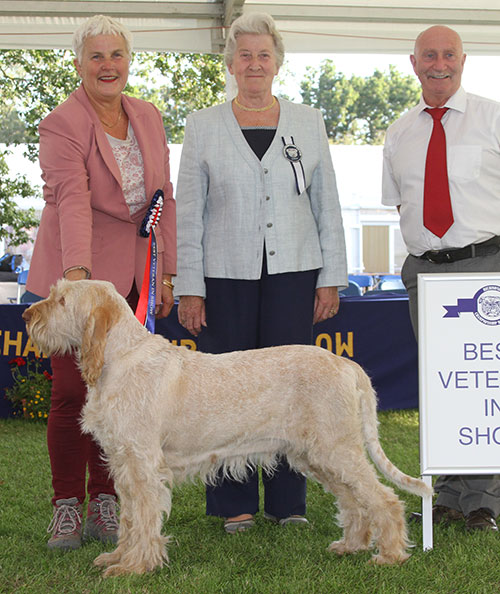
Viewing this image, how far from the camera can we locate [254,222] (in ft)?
10.9

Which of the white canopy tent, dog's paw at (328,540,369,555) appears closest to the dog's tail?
dog's paw at (328,540,369,555)

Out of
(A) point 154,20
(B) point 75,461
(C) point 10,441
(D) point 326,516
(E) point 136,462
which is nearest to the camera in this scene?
(E) point 136,462

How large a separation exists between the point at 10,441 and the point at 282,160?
11.2 ft

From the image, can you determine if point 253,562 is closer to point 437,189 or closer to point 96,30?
point 437,189

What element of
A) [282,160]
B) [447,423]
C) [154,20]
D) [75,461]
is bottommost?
[75,461]

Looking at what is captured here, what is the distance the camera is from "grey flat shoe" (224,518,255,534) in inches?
133

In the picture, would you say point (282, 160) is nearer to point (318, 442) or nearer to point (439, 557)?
point (318, 442)

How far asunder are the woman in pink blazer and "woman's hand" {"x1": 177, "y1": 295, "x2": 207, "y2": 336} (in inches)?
3.1

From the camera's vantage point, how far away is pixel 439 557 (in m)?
2.97

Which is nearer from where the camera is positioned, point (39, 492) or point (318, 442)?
point (318, 442)

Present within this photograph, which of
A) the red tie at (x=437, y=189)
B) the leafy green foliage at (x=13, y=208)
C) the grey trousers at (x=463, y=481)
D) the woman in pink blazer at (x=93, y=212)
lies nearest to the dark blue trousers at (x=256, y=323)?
the woman in pink blazer at (x=93, y=212)

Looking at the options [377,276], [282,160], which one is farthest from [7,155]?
[282,160]

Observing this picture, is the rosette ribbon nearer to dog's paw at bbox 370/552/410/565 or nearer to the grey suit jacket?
the grey suit jacket

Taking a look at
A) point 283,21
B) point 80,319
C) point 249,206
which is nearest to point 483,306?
point 249,206
